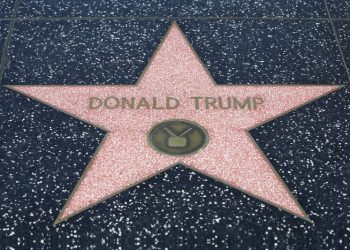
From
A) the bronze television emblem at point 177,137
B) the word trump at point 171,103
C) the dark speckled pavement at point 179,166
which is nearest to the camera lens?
the dark speckled pavement at point 179,166

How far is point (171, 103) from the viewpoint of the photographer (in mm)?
1651

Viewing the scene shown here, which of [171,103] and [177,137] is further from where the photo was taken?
[171,103]

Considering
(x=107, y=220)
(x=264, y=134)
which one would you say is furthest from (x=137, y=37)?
(x=107, y=220)

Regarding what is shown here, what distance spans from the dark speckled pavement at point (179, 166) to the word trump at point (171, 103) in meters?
0.09

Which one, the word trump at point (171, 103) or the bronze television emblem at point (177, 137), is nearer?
the bronze television emblem at point (177, 137)

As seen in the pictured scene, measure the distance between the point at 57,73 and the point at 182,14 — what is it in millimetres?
548

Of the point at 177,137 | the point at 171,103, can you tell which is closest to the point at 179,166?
the point at 177,137

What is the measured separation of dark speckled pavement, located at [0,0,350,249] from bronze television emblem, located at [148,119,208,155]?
8cm

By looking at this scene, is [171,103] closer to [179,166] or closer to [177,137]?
[177,137]

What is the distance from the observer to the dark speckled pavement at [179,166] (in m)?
1.33

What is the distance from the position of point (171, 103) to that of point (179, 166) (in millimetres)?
251

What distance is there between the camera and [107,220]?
1.35 meters

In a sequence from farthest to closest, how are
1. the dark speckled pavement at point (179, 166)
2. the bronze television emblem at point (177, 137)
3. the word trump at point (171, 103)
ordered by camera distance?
the word trump at point (171, 103) → the bronze television emblem at point (177, 137) → the dark speckled pavement at point (179, 166)

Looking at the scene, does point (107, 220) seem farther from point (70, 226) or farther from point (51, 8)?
point (51, 8)
